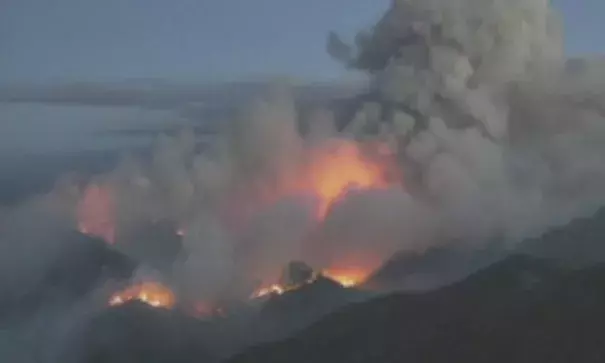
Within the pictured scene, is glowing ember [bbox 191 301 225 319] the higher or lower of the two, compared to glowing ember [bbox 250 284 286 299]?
lower

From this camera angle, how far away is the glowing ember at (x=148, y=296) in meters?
138

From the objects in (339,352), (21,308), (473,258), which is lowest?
(339,352)

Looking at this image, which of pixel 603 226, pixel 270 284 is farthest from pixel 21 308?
pixel 603 226

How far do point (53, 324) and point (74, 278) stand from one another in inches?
1757

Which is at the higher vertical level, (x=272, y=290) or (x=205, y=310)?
(x=272, y=290)

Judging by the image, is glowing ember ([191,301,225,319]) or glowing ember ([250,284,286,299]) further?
glowing ember ([250,284,286,299])

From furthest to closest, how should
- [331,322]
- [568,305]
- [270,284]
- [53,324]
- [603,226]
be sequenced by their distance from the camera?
[53,324] → [270,284] → [603,226] → [331,322] → [568,305]

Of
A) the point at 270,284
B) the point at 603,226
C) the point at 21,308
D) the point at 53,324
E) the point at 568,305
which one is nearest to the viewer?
the point at 568,305

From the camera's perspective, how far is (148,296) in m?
145

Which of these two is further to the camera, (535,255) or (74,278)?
(74,278)

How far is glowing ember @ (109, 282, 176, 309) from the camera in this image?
452ft

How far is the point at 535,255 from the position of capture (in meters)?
121

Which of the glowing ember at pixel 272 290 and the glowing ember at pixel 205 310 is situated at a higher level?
the glowing ember at pixel 272 290

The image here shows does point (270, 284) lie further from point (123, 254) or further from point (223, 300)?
point (123, 254)
